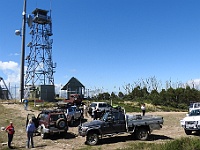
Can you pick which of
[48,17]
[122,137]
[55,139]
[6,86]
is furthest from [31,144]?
[48,17]

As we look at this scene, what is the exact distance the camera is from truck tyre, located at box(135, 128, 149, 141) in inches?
684

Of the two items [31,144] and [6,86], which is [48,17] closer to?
[6,86]

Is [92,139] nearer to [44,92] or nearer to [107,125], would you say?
[107,125]

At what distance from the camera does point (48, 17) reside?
56594 millimetres

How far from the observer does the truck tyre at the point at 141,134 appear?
1738 centimetres

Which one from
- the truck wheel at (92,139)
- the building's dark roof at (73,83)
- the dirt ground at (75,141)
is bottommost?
the dirt ground at (75,141)

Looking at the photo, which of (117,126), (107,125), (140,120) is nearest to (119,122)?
(117,126)

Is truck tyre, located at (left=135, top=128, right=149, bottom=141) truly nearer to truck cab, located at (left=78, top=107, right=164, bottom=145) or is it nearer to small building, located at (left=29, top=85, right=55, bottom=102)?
truck cab, located at (left=78, top=107, right=164, bottom=145)

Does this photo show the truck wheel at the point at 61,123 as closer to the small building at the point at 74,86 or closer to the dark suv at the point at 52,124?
the dark suv at the point at 52,124

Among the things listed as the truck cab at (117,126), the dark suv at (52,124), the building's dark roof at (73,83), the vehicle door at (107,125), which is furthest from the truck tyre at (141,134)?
the building's dark roof at (73,83)

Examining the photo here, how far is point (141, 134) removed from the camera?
17.4 metres

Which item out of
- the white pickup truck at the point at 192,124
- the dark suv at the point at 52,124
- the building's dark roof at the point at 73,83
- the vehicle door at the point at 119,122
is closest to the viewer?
the vehicle door at the point at 119,122

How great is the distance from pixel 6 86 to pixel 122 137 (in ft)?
126

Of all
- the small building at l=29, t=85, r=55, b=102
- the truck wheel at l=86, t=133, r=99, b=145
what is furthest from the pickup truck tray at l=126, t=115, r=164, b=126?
the small building at l=29, t=85, r=55, b=102
